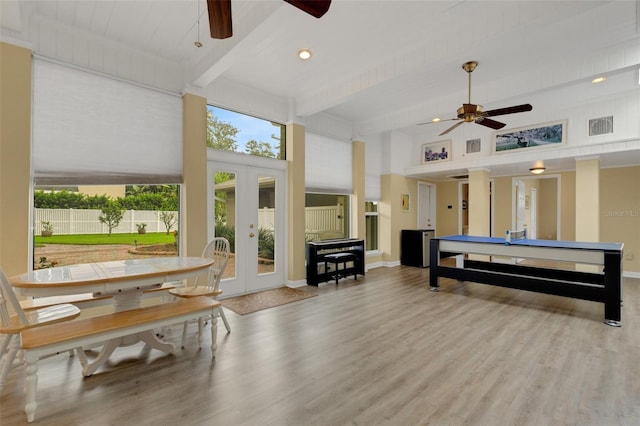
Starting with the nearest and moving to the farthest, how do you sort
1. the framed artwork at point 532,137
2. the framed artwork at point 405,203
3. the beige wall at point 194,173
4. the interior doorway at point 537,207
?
the beige wall at point 194,173 < the framed artwork at point 532,137 < the framed artwork at point 405,203 < the interior doorway at point 537,207

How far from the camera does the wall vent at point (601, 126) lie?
5.34m

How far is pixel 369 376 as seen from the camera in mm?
2406

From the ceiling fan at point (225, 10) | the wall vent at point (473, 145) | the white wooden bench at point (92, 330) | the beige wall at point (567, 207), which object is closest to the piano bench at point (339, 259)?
the white wooden bench at point (92, 330)

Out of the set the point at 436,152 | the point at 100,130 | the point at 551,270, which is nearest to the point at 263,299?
the point at 100,130

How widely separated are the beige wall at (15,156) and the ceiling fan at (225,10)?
8.23ft

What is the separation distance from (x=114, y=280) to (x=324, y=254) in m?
3.93

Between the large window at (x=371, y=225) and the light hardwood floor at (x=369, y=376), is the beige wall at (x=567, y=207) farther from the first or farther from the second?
the large window at (x=371, y=225)

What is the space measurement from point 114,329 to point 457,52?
4.10 m

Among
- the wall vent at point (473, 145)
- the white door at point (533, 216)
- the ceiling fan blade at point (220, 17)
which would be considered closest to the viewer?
the ceiling fan blade at point (220, 17)

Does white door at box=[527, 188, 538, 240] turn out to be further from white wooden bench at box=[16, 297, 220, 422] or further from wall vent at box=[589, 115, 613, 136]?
white wooden bench at box=[16, 297, 220, 422]

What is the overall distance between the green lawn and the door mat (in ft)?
4.08

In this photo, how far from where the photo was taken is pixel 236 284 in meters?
4.79

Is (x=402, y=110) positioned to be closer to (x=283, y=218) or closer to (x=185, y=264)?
(x=283, y=218)

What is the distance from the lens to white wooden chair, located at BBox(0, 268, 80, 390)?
81.7 inches
